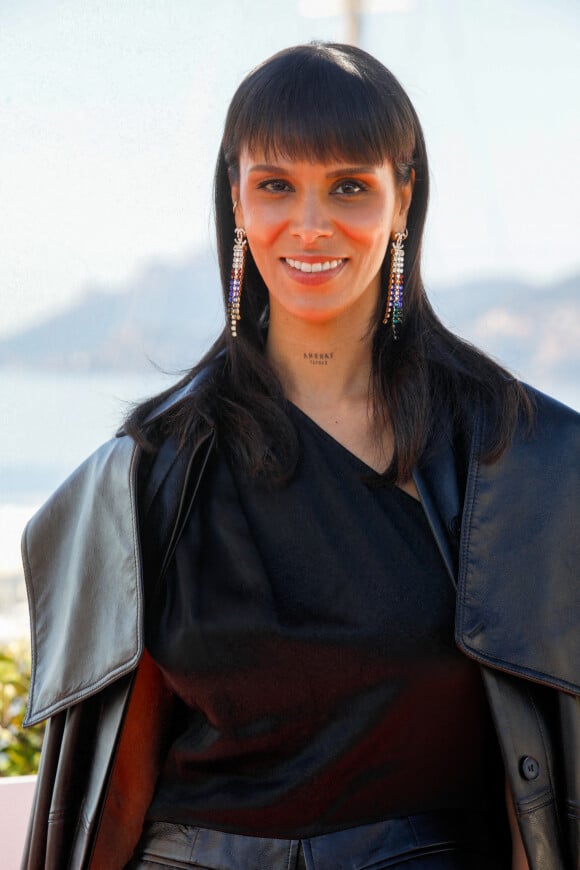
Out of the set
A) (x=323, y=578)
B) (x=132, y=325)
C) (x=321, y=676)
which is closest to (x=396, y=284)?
(x=323, y=578)

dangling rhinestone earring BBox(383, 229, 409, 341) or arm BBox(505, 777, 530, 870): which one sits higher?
dangling rhinestone earring BBox(383, 229, 409, 341)

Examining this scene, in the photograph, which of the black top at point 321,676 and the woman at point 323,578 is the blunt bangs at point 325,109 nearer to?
the woman at point 323,578

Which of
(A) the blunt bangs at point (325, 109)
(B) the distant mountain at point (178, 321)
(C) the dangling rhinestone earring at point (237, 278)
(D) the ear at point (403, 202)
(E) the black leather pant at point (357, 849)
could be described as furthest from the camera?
(B) the distant mountain at point (178, 321)

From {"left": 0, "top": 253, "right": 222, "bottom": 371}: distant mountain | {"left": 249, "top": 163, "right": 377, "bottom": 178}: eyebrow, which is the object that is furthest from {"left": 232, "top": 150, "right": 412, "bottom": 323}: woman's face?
{"left": 0, "top": 253, "right": 222, "bottom": 371}: distant mountain

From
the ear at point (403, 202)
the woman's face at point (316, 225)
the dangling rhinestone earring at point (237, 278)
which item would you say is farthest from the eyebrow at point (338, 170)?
the dangling rhinestone earring at point (237, 278)

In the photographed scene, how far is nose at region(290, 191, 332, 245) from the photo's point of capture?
189 cm

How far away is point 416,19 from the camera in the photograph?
196 inches

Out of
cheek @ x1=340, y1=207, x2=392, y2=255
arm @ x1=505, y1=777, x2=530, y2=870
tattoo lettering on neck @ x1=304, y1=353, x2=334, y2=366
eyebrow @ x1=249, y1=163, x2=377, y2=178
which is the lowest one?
arm @ x1=505, y1=777, x2=530, y2=870

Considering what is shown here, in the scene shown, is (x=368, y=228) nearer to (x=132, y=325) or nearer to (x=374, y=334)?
(x=374, y=334)

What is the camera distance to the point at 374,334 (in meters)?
2.11

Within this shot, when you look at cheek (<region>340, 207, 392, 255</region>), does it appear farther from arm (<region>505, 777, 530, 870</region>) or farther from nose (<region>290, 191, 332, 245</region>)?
arm (<region>505, 777, 530, 870</region>)

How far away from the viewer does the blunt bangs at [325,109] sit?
1858 mm

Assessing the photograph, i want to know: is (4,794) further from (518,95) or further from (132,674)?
(518,95)

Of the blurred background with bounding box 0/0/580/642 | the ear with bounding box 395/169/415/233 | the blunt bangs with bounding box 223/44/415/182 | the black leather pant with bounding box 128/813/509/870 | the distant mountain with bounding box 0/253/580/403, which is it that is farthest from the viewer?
the distant mountain with bounding box 0/253/580/403
